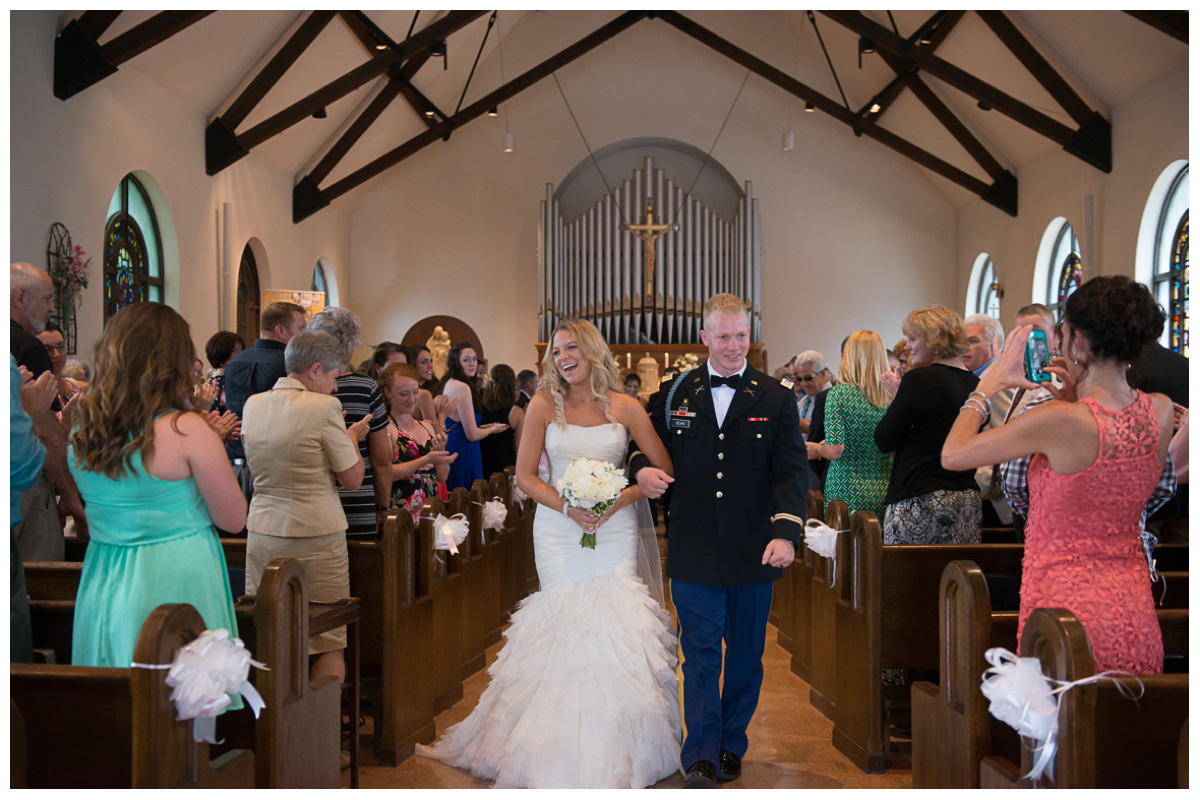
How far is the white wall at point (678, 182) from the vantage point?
45.4 ft

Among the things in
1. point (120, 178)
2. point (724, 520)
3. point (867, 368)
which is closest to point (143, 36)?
point (120, 178)

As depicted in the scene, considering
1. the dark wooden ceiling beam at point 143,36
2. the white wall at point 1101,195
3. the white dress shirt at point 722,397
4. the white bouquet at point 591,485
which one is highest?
the dark wooden ceiling beam at point 143,36

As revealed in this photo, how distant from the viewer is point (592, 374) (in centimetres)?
345

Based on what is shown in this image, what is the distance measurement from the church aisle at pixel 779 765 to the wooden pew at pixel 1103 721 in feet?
5.08

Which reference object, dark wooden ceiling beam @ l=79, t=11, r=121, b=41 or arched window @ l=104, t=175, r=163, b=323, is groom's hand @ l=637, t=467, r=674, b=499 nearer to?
dark wooden ceiling beam @ l=79, t=11, r=121, b=41

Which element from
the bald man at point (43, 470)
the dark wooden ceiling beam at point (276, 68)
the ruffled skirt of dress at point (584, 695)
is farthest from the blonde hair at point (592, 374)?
the dark wooden ceiling beam at point (276, 68)

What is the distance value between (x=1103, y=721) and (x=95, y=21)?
24.4 ft

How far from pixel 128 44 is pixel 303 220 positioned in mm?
5146

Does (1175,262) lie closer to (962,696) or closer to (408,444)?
(408,444)

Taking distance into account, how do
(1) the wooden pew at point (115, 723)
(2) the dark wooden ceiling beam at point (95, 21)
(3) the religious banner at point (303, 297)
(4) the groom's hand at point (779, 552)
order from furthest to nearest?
(3) the religious banner at point (303, 297) < (2) the dark wooden ceiling beam at point (95, 21) < (4) the groom's hand at point (779, 552) < (1) the wooden pew at point (115, 723)

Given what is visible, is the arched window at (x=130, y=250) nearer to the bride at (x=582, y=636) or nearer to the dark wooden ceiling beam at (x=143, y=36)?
the dark wooden ceiling beam at (x=143, y=36)

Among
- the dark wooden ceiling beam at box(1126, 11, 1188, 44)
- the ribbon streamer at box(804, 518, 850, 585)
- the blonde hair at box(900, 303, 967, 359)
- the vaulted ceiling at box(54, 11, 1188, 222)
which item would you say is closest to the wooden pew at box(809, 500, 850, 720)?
the ribbon streamer at box(804, 518, 850, 585)
